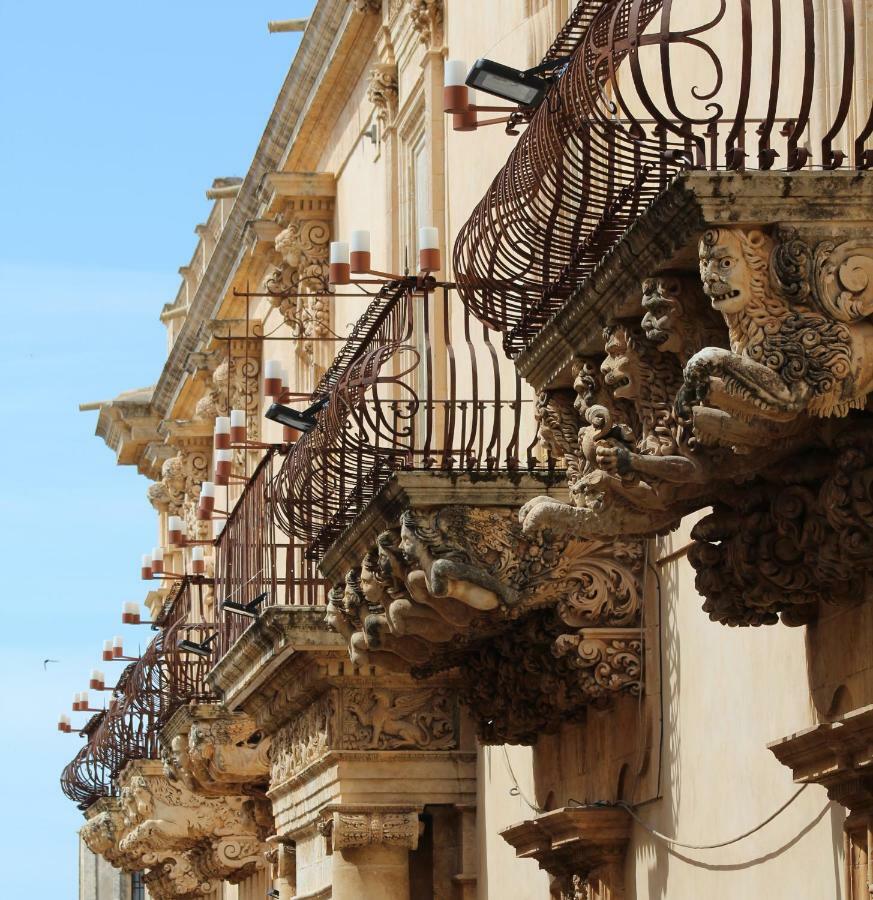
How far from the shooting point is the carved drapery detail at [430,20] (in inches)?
701

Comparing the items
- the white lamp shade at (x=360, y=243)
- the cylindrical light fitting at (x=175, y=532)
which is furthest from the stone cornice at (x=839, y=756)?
Answer: the cylindrical light fitting at (x=175, y=532)

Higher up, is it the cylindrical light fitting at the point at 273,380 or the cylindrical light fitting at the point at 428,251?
the cylindrical light fitting at the point at 273,380

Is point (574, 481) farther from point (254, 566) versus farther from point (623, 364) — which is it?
point (254, 566)

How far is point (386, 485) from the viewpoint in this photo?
12.7 m

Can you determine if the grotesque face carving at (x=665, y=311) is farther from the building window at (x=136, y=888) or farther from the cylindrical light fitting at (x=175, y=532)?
the building window at (x=136, y=888)

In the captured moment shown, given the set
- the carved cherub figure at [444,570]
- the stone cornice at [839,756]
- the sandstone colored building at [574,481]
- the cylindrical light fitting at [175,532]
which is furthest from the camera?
the cylindrical light fitting at [175,532]

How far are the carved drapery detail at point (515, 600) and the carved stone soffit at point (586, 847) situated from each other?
1.84 feet

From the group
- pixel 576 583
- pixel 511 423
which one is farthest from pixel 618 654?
pixel 511 423

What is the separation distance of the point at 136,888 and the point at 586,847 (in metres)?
30.8

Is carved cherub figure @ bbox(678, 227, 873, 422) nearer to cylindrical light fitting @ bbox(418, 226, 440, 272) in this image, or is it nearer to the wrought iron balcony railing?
cylindrical light fitting @ bbox(418, 226, 440, 272)

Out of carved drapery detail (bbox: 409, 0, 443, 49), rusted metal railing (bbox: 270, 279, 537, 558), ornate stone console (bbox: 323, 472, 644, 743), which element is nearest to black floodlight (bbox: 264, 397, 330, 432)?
rusted metal railing (bbox: 270, 279, 537, 558)

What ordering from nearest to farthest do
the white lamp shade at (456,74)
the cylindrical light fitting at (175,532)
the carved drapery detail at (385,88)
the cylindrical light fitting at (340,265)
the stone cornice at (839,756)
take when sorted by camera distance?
1. the stone cornice at (839,756)
2. the white lamp shade at (456,74)
3. the cylindrical light fitting at (340,265)
4. the carved drapery detail at (385,88)
5. the cylindrical light fitting at (175,532)

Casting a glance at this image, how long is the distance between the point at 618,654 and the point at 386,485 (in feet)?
4.61

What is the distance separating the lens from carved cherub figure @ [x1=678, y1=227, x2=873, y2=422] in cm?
834
